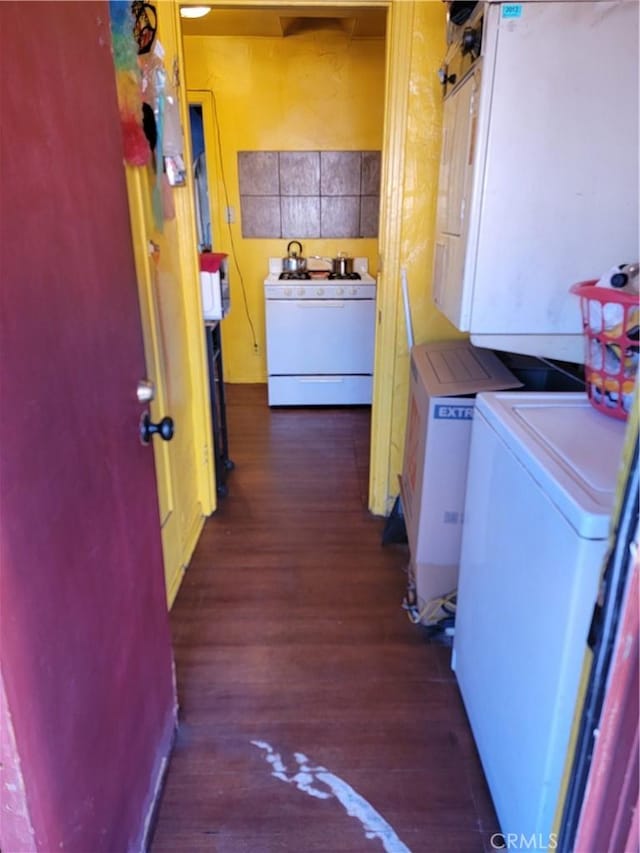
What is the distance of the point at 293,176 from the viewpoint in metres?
4.32

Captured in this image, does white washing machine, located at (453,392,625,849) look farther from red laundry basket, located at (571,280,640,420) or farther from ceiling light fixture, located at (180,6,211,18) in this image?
ceiling light fixture, located at (180,6,211,18)

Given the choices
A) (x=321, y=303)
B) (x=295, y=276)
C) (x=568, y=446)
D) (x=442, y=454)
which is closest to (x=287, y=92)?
(x=295, y=276)

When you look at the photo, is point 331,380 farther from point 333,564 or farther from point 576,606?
point 576,606

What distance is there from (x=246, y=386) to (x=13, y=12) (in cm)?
407

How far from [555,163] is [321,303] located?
264 cm

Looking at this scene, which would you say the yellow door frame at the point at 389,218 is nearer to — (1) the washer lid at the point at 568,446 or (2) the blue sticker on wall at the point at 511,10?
(2) the blue sticker on wall at the point at 511,10

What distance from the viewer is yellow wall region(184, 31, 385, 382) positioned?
3.99 metres

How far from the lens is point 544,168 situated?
57.4 inches

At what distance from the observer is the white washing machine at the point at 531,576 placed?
0.92 metres

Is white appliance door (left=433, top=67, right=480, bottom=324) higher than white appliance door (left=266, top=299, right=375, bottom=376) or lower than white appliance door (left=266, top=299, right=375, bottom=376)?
higher

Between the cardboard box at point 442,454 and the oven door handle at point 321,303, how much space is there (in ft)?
6.51

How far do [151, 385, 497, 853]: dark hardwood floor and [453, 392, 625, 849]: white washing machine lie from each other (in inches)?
6.7

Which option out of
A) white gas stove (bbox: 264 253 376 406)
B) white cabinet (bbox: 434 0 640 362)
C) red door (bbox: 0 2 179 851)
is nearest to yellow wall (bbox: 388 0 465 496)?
white cabinet (bbox: 434 0 640 362)

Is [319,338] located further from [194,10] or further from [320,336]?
[194,10]
